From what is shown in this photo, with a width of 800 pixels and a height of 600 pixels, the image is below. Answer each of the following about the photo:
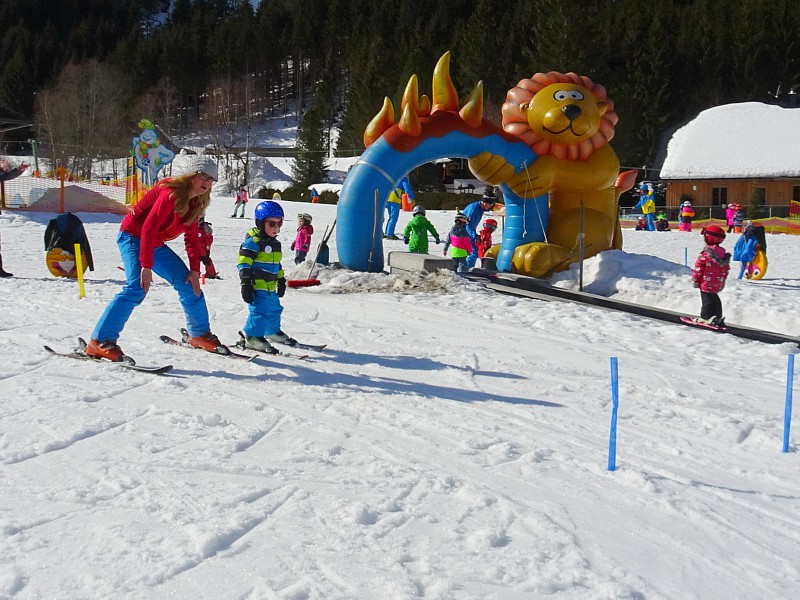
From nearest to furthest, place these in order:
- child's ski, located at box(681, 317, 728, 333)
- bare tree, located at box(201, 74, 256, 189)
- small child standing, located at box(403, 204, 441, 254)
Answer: child's ski, located at box(681, 317, 728, 333)
small child standing, located at box(403, 204, 441, 254)
bare tree, located at box(201, 74, 256, 189)

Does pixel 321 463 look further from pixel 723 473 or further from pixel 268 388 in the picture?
pixel 723 473

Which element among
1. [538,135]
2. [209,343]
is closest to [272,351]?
[209,343]

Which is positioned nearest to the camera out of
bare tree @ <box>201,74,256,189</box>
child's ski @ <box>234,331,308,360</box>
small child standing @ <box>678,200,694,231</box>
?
child's ski @ <box>234,331,308,360</box>

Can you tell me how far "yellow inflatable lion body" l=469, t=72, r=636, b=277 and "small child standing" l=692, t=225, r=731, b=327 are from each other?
169 inches

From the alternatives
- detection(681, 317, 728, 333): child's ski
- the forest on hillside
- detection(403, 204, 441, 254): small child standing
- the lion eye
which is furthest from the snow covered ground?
the forest on hillside

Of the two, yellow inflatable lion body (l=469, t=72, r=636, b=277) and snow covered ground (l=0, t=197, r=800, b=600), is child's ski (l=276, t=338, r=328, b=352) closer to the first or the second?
snow covered ground (l=0, t=197, r=800, b=600)

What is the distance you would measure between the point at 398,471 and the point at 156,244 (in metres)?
2.97

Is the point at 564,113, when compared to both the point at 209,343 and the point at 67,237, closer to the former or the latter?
the point at 67,237

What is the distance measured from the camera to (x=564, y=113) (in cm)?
1293

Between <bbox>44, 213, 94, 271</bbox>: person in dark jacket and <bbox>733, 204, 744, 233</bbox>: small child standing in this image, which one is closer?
<bbox>44, 213, 94, 271</bbox>: person in dark jacket

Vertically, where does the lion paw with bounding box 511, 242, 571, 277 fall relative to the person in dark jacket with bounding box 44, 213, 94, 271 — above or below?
below

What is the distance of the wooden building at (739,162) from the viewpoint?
34719 mm

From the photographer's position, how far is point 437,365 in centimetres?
657

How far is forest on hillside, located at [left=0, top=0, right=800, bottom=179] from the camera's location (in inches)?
1902
